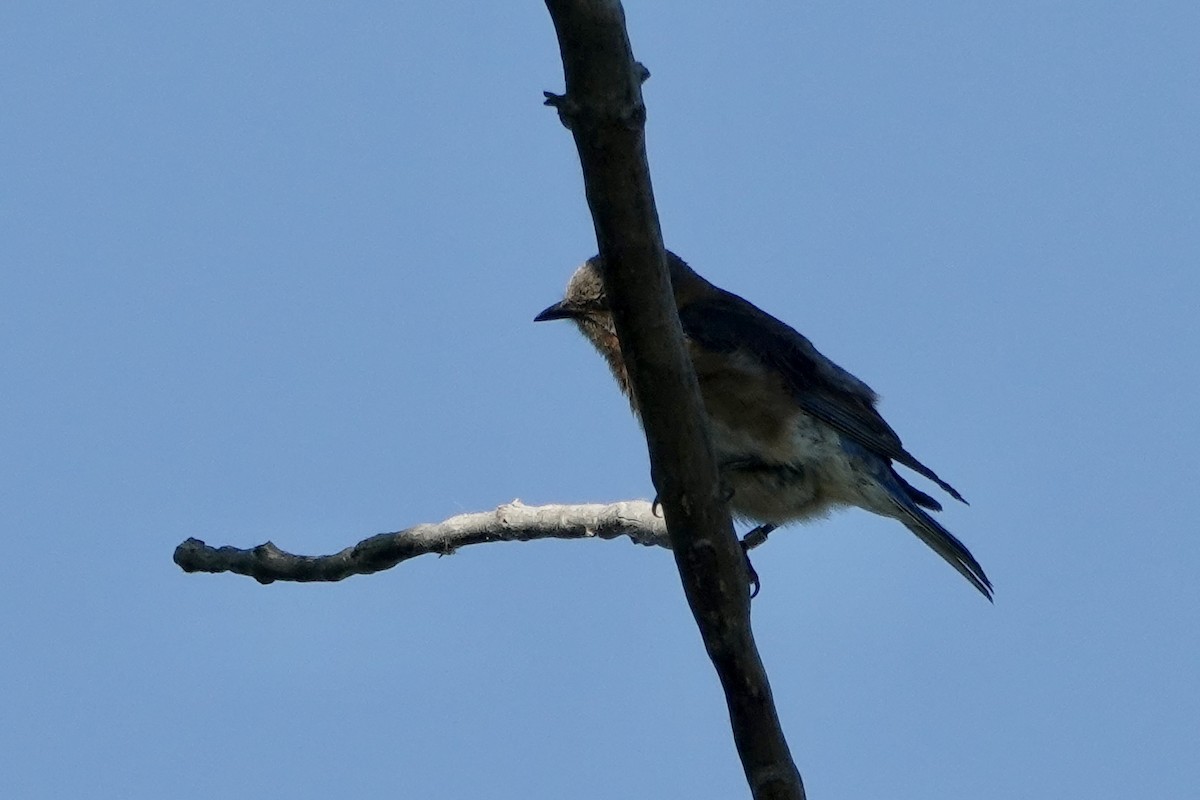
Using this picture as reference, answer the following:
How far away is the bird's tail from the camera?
6051 mm

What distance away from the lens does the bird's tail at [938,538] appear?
6051mm

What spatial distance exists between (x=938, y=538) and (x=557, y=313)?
7.57 feet

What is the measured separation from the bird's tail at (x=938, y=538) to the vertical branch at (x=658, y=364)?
248 centimetres

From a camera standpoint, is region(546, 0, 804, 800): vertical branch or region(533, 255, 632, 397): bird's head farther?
region(533, 255, 632, 397): bird's head

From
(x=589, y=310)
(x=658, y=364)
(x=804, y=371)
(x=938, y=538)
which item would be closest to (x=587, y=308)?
(x=589, y=310)

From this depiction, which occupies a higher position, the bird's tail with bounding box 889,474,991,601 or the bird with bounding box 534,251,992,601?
the bird with bounding box 534,251,992,601

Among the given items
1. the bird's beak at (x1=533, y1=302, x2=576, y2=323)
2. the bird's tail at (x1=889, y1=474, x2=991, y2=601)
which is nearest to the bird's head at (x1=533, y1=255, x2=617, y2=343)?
the bird's beak at (x1=533, y1=302, x2=576, y2=323)

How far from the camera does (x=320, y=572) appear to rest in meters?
5.27

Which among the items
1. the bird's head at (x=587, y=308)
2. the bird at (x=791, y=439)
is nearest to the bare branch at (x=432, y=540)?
the bird at (x=791, y=439)

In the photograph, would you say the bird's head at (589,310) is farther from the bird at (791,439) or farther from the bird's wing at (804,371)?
the bird's wing at (804,371)

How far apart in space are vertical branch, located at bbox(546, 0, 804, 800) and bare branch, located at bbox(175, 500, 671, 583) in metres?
1.40

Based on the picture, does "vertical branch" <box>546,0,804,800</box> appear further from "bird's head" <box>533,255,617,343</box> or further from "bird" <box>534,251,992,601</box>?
"bird's head" <box>533,255,617,343</box>

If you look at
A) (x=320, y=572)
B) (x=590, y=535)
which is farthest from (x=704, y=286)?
(x=320, y=572)

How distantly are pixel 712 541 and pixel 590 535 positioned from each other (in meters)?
1.70
